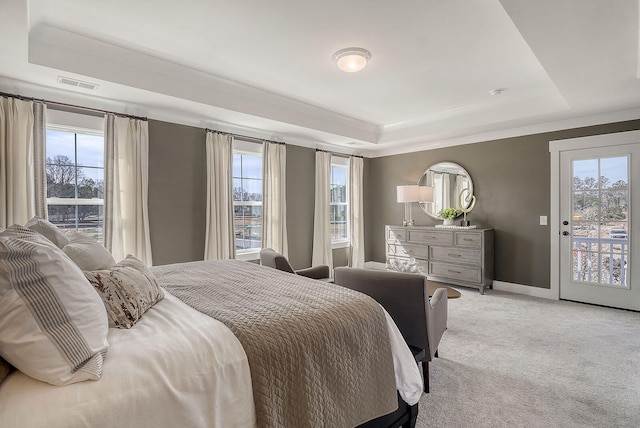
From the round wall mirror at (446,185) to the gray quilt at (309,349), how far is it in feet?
14.1

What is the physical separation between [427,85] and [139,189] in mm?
3525

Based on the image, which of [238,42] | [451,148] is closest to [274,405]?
[238,42]

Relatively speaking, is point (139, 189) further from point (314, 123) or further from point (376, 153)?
point (376, 153)

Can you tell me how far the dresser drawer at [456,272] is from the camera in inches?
188

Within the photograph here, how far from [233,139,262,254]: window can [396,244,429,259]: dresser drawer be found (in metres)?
2.44

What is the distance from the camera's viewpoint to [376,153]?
6621mm

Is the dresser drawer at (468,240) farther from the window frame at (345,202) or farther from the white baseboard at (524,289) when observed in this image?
the window frame at (345,202)

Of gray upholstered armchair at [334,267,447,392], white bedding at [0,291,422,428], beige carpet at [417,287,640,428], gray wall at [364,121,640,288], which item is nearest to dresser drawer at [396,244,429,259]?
gray wall at [364,121,640,288]

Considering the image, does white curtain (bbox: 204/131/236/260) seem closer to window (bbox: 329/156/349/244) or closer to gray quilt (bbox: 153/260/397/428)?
window (bbox: 329/156/349/244)

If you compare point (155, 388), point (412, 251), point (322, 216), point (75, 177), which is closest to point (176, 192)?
point (75, 177)

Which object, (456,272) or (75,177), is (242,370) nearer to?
(75,177)

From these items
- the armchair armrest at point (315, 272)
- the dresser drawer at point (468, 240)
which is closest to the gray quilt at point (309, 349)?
the armchair armrest at point (315, 272)

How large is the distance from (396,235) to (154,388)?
16.8 ft

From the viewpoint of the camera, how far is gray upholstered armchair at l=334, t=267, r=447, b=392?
215 centimetres
